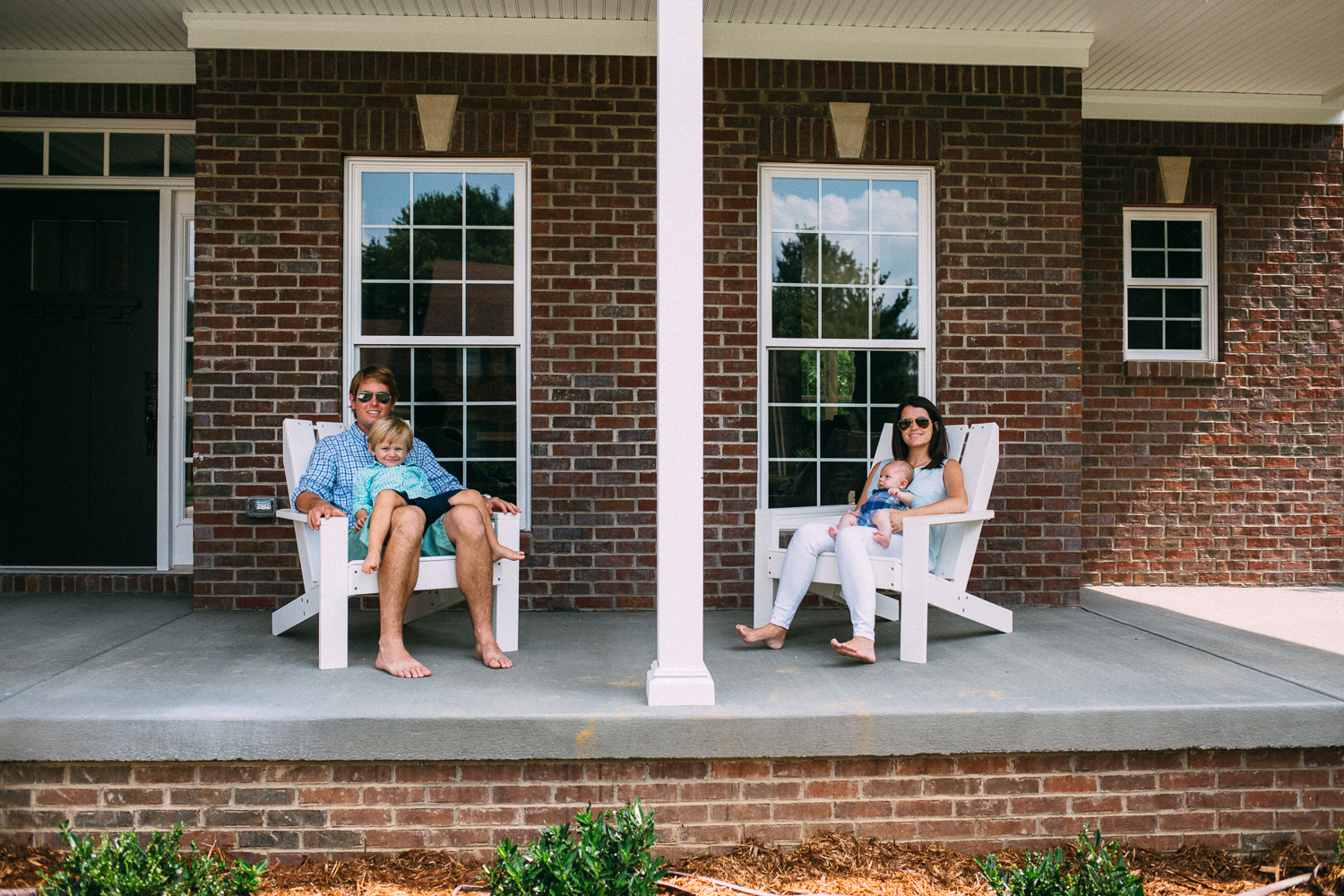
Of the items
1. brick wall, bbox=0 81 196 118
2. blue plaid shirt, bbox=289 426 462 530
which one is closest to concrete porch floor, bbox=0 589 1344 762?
blue plaid shirt, bbox=289 426 462 530

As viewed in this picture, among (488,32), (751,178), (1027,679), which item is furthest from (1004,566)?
(488,32)

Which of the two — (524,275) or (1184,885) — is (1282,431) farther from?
(524,275)

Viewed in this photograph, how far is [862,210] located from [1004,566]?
1981mm

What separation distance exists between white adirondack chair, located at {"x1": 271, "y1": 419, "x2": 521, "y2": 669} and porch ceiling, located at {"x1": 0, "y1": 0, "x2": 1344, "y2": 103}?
2159 millimetres

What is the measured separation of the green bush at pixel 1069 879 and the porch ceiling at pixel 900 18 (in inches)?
143

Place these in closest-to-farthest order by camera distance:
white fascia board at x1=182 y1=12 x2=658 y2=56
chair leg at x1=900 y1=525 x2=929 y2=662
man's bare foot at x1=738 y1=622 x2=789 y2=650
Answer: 1. chair leg at x1=900 y1=525 x2=929 y2=662
2. man's bare foot at x1=738 y1=622 x2=789 y2=650
3. white fascia board at x1=182 y1=12 x2=658 y2=56

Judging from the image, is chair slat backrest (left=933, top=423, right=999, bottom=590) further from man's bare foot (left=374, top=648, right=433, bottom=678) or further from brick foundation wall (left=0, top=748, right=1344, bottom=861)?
man's bare foot (left=374, top=648, right=433, bottom=678)

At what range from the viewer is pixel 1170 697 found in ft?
8.36

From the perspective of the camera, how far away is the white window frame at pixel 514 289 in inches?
166

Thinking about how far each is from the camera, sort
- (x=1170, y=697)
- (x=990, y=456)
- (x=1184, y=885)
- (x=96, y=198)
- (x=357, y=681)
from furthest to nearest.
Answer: (x=96, y=198)
(x=990, y=456)
(x=357, y=681)
(x=1170, y=697)
(x=1184, y=885)

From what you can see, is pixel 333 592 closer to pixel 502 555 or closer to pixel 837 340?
pixel 502 555

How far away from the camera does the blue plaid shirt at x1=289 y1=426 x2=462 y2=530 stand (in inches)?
127

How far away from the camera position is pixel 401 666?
9.34ft

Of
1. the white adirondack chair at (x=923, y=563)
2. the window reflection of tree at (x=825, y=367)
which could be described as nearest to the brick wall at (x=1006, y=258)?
the window reflection of tree at (x=825, y=367)
